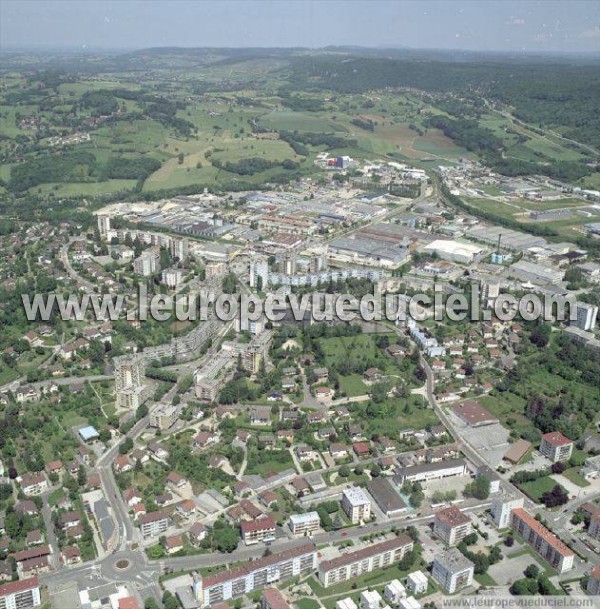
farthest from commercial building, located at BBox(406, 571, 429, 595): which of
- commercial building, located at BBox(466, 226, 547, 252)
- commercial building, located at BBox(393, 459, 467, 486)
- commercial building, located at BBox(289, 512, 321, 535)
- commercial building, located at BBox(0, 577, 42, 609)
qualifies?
commercial building, located at BBox(466, 226, 547, 252)

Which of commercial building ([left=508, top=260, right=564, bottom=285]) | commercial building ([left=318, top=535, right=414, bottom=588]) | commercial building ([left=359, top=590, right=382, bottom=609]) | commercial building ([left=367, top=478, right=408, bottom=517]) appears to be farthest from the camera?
commercial building ([left=508, top=260, right=564, bottom=285])

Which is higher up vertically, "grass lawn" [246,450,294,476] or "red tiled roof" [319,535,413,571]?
"red tiled roof" [319,535,413,571]

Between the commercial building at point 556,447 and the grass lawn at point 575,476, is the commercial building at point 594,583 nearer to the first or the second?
the grass lawn at point 575,476

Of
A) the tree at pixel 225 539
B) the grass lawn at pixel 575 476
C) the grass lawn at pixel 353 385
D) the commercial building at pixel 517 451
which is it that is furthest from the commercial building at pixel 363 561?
the grass lawn at pixel 353 385

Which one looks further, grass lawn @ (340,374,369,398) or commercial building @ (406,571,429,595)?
grass lawn @ (340,374,369,398)

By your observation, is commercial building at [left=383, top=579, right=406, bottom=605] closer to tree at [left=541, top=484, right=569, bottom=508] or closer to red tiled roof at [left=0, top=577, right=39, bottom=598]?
tree at [left=541, top=484, right=569, bottom=508]

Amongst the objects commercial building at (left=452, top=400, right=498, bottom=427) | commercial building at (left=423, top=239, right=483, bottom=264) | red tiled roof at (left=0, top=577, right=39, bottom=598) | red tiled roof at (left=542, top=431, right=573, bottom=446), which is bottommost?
commercial building at (left=452, top=400, right=498, bottom=427)

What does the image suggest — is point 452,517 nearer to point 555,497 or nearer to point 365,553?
point 365,553

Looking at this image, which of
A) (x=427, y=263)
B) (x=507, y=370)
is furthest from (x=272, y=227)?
(x=507, y=370)
